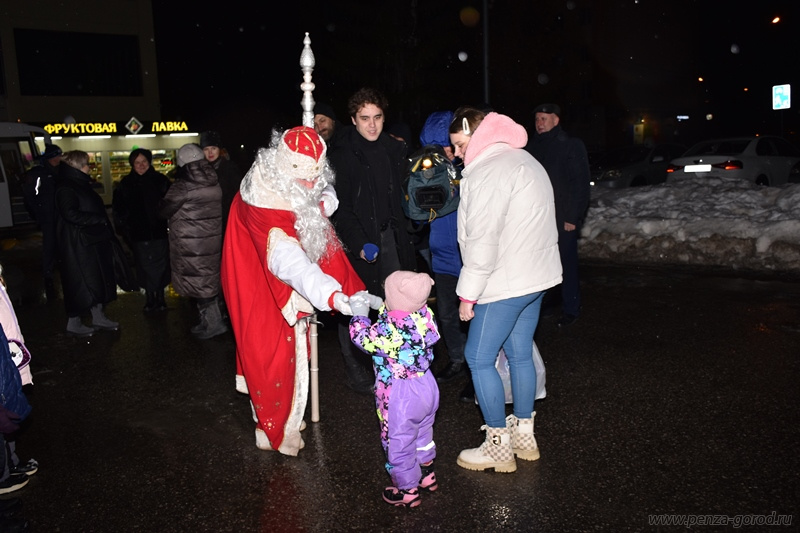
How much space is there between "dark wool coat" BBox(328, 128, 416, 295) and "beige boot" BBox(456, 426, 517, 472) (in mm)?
1604

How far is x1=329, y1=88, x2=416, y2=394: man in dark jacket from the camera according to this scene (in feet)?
16.7

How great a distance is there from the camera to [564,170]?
6.68 meters

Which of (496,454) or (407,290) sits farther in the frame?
(496,454)

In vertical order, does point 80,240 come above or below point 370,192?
below

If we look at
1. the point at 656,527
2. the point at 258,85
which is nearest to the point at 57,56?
the point at 258,85

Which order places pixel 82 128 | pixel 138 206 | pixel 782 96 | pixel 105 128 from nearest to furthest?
pixel 138 206
pixel 782 96
pixel 82 128
pixel 105 128

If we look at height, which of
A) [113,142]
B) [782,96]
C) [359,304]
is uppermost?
[113,142]

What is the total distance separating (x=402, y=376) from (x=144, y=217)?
5.53 metres

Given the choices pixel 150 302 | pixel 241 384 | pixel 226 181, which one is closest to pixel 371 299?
pixel 241 384

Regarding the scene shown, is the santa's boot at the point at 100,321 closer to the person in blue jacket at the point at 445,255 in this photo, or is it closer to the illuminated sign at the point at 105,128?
the person in blue jacket at the point at 445,255

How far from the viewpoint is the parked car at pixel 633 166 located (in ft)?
60.2

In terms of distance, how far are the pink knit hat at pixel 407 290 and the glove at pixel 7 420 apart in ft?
6.76

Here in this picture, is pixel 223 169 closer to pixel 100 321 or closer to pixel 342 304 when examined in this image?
pixel 100 321

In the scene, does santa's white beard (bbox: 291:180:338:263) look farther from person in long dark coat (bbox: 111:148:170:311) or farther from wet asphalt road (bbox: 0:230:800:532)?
person in long dark coat (bbox: 111:148:170:311)
